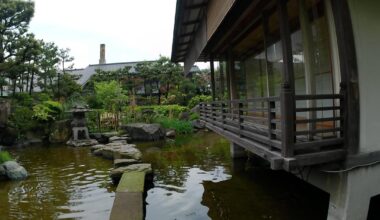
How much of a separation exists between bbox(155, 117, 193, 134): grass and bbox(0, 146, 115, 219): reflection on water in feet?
29.0

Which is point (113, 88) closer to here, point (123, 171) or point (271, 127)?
point (123, 171)

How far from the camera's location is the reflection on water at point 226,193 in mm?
7312

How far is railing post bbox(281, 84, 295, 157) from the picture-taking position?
15.7 ft

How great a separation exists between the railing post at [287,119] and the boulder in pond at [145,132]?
15.8m

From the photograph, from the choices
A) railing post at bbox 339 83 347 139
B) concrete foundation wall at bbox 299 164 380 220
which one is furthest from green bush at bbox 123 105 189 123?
railing post at bbox 339 83 347 139

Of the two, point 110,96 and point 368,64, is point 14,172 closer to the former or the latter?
point 368,64

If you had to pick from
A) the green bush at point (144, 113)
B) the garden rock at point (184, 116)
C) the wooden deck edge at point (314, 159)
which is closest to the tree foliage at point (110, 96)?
the green bush at point (144, 113)

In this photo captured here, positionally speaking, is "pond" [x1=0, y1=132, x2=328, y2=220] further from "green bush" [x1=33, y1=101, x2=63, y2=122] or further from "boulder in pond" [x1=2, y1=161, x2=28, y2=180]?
"green bush" [x1=33, y1=101, x2=63, y2=122]

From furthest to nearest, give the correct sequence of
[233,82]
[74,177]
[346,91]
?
[233,82] < [74,177] < [346,91]

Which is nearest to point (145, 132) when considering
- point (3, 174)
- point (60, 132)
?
point (60, 132)

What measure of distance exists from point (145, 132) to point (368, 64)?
15935 mm

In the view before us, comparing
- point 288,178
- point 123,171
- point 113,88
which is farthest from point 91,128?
point 288,178

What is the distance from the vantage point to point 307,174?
6270 millimetres

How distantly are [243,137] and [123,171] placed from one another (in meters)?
4.04
